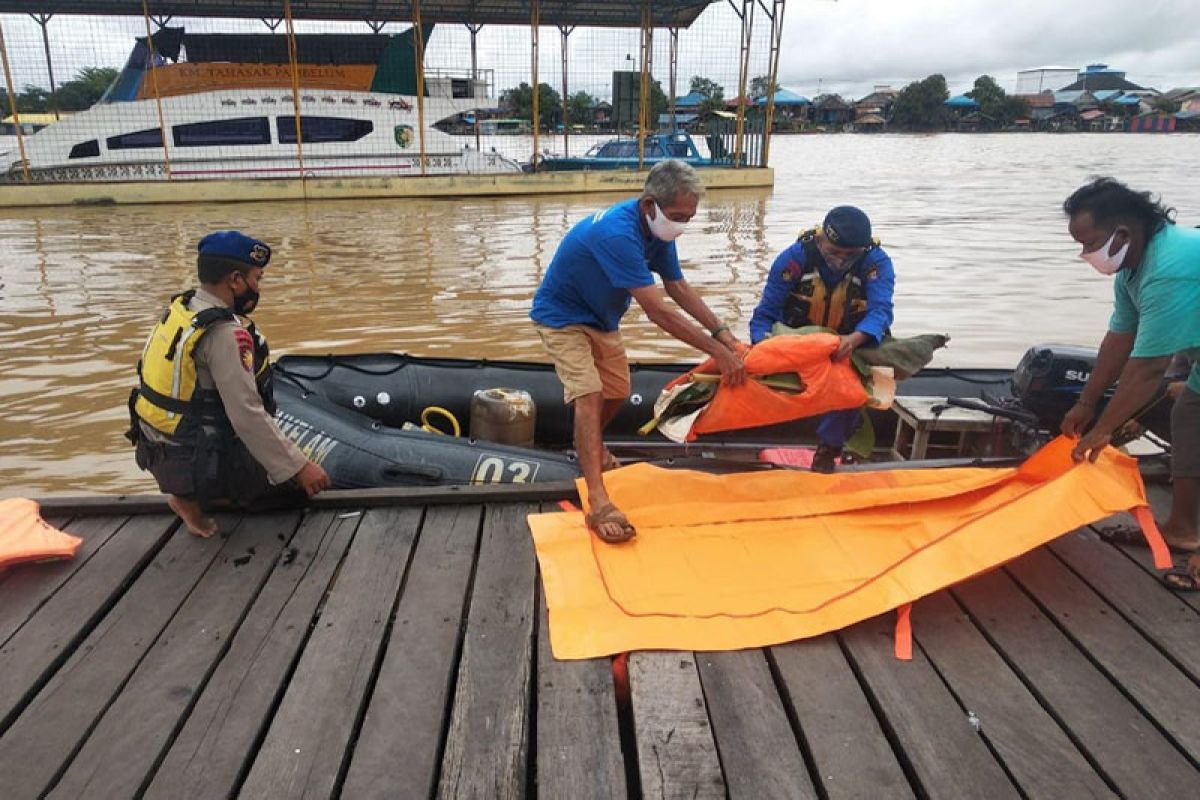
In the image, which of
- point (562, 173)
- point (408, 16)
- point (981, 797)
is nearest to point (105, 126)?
point (408, 16)

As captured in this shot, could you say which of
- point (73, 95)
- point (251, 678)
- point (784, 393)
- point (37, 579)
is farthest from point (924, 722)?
point (73, 95)

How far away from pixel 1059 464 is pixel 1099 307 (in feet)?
25.9

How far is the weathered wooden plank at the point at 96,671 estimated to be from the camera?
1.96 m

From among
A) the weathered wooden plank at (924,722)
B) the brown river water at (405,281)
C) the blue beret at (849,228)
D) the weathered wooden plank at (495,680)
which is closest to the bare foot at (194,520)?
the weathered wooden plank at (495,680)

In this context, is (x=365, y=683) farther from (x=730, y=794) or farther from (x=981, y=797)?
(x=981, y=797)

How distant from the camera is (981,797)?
1.87m

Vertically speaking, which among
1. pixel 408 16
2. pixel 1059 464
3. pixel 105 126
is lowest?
pixel 1059 464

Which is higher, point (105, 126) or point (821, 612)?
point (105, 126)

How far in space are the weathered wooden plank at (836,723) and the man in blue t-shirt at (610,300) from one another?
833mm

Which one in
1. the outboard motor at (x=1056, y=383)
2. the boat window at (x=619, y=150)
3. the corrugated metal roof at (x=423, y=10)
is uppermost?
the corrugated metal roof at (x=423, y=10)

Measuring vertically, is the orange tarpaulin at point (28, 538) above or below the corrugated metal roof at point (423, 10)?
below

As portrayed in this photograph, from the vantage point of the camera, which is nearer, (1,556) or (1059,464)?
(1,556)

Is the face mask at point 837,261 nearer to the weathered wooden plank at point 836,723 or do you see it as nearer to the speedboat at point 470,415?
the speedboat at point 470,415

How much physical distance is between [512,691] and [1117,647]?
1.85 metres
